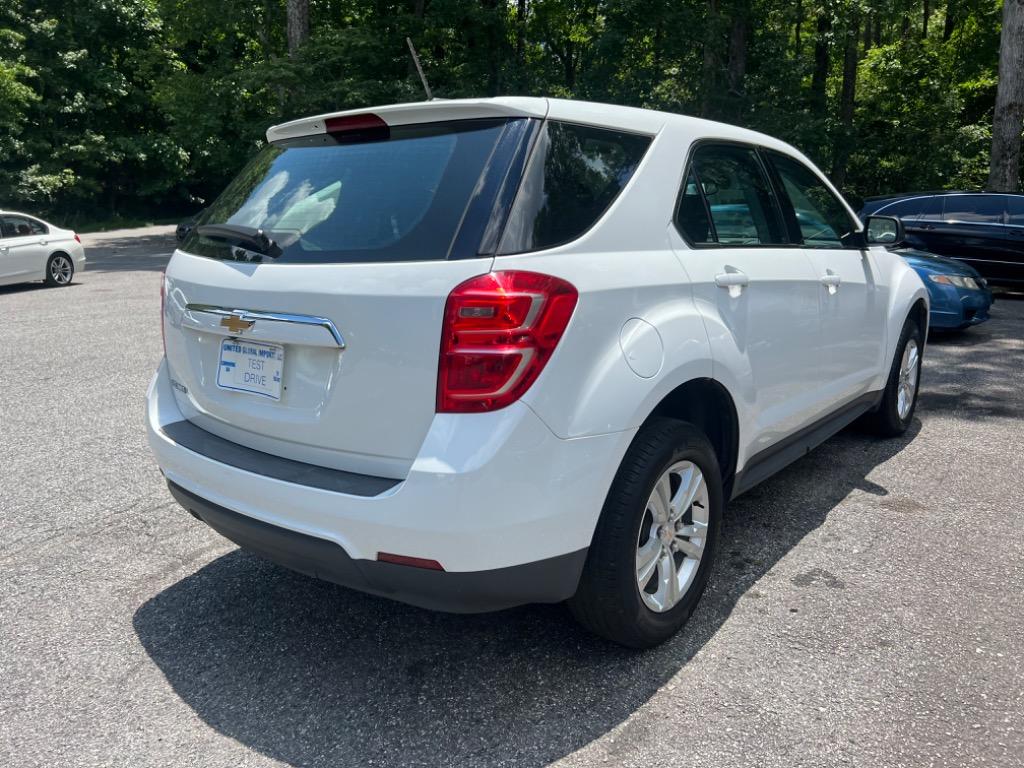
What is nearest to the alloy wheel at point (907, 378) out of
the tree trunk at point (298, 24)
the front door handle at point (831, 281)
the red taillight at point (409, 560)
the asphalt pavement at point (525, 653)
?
the asphalt pavement at point (525, 653)

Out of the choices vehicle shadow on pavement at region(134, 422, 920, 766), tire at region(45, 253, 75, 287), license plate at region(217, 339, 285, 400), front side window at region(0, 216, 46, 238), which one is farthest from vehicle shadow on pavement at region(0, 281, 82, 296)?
license plate at region(217, 339, 285, 400)

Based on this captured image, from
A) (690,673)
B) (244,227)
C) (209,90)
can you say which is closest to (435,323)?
(244,227)

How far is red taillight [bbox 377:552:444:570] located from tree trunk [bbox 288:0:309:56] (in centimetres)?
2122

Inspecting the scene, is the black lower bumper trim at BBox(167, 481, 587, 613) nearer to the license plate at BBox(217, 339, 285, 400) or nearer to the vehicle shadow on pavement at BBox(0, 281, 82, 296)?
the license plate at BBox(217, 339, 285, 400)

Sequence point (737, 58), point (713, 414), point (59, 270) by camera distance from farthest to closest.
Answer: point (737, 58) → point (59, 270) → point (713, 414)

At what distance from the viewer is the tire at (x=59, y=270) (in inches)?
578

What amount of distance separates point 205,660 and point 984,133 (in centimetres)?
2498

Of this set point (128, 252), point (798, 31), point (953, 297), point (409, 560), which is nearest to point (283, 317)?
point (409, 560)

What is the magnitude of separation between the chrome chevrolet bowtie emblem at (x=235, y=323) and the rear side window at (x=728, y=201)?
1514 mm

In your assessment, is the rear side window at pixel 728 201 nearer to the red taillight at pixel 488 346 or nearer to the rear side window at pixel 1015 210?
the red taillight at pixel 488 346

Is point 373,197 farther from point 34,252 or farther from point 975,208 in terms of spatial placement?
point 34,252

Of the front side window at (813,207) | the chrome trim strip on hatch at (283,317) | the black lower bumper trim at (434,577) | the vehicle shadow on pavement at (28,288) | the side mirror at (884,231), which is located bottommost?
the vehicle shadow on pavement at (28,288)

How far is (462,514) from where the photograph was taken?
7.34 feet

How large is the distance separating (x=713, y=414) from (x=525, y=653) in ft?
3.77
